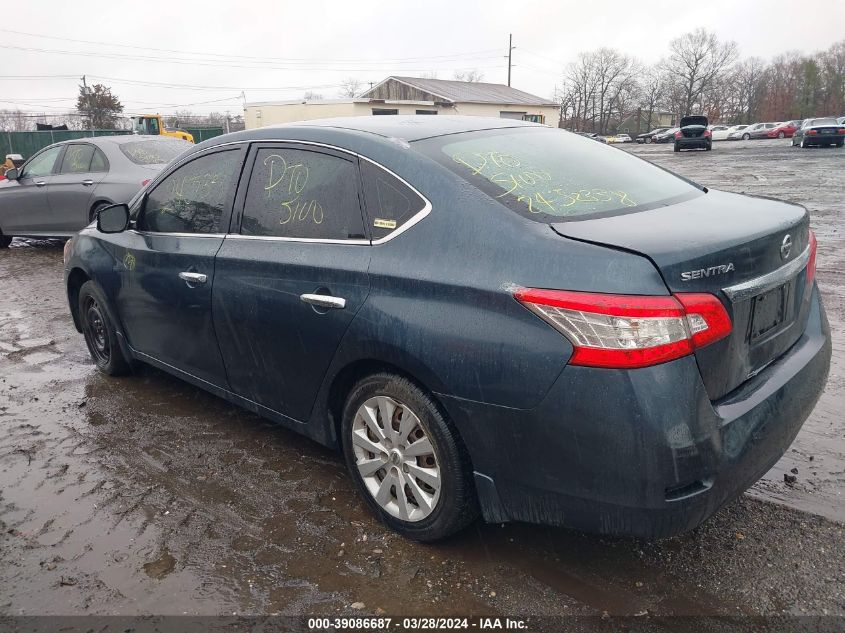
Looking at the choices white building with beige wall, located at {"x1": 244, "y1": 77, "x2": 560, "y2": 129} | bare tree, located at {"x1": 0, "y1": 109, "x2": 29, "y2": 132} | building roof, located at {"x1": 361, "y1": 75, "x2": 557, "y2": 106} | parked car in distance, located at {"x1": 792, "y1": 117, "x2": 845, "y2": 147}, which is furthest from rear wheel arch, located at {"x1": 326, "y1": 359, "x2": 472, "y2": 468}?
bare tree, located at {"x1": 0, "y1": 109, "x2": 29, "y2": 132}

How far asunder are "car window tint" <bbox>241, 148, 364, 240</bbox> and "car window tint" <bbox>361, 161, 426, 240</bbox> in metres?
0.07

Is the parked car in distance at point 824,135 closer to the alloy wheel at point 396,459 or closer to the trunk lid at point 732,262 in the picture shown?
the trunk lid at point 732,262

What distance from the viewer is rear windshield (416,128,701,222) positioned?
2.55 meters

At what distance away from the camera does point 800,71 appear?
265ft

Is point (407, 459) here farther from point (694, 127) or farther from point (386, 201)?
point (694, 127)

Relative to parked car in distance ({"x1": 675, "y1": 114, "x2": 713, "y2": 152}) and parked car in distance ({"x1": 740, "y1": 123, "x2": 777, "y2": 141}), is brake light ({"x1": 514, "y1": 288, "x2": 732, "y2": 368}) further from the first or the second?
parked car in distance ({"x1": 740, "y1": 123, "x2": 777, "y2": 141})

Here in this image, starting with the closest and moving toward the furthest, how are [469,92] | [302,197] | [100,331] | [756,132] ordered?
1. [302,197]
2. [100,331]
3. [469,92]
4. [756,132]

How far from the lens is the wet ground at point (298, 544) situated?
246 centimetres

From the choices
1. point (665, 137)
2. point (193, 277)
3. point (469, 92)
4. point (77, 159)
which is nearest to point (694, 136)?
point (469, 92)

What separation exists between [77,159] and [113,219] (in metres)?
6.20

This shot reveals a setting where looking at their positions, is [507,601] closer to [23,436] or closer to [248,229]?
[248,229]

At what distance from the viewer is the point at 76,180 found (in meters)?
9.10

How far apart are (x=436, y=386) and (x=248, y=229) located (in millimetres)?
1451

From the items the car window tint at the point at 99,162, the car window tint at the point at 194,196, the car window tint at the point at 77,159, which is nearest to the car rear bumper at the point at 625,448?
the car window tint at the point at 194,196
